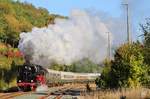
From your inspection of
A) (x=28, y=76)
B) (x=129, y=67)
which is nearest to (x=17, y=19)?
(x=28, y=76)

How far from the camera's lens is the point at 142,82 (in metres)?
45.2

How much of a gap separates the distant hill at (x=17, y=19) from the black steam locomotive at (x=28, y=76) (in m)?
Answer: 43.2

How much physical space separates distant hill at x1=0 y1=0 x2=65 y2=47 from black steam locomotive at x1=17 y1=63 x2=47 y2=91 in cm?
4317

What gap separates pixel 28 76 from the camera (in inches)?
2232

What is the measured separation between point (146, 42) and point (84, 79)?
56.0 m

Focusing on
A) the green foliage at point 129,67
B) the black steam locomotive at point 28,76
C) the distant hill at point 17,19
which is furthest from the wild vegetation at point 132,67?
the distant hill at point 17,19

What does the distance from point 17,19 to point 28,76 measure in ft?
257

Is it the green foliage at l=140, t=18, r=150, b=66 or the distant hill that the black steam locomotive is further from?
the distant hill

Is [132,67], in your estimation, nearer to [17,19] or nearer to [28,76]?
[28,76]

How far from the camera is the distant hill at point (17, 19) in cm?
10756

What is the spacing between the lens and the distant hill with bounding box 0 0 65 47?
353 feet

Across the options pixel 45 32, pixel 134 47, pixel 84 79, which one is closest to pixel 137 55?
pixel 134 47

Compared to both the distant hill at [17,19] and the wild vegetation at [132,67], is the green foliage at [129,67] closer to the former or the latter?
the wild vegetation at [132,67]

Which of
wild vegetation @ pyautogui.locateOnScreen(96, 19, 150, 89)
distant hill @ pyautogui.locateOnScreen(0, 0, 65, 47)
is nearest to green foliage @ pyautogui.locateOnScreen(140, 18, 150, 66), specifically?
wild vegetation @ pyautogui.locateOnScreen(96, 19, 150, 89)
